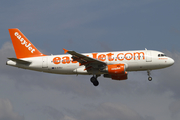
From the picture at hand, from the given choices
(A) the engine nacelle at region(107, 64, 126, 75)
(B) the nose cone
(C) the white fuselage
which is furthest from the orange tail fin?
(B) the nose cone

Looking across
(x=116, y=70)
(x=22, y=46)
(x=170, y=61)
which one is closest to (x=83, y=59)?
(x=116, y=70)

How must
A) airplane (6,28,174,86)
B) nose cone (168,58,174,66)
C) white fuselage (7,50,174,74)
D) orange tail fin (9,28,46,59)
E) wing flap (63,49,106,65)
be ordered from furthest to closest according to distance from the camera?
orange tail fin (9,28,46,59), nose cone (168,58,174,66), white fuselage (7,50,174,74), airplane (6,28,174,86), wing flap (63,49,106,65)

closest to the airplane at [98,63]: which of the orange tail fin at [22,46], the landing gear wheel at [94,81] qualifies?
the landing gear wheel at [94,81]

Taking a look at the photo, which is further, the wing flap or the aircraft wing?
the aircraft wing

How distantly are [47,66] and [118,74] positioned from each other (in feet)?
37.9

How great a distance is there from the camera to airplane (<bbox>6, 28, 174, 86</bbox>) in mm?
48969

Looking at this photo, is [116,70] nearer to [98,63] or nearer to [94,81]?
[98,63]

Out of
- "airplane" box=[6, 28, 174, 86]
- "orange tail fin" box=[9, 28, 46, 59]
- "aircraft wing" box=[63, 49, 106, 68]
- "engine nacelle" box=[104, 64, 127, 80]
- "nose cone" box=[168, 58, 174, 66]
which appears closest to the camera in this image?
"aircraft wing" box=[63, 49, 106, 68]

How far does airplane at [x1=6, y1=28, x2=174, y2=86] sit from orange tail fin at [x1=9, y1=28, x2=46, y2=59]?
18 centimetres

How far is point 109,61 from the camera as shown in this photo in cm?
4991

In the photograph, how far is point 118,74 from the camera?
4906cm

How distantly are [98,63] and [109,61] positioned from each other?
1.98m

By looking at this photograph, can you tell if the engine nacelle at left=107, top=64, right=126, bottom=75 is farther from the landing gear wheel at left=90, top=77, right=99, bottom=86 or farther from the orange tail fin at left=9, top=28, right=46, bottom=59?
the orange tail fin at left=9, top=28, right=46, bottom=59

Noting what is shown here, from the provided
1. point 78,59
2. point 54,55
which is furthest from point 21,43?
point 78,59
